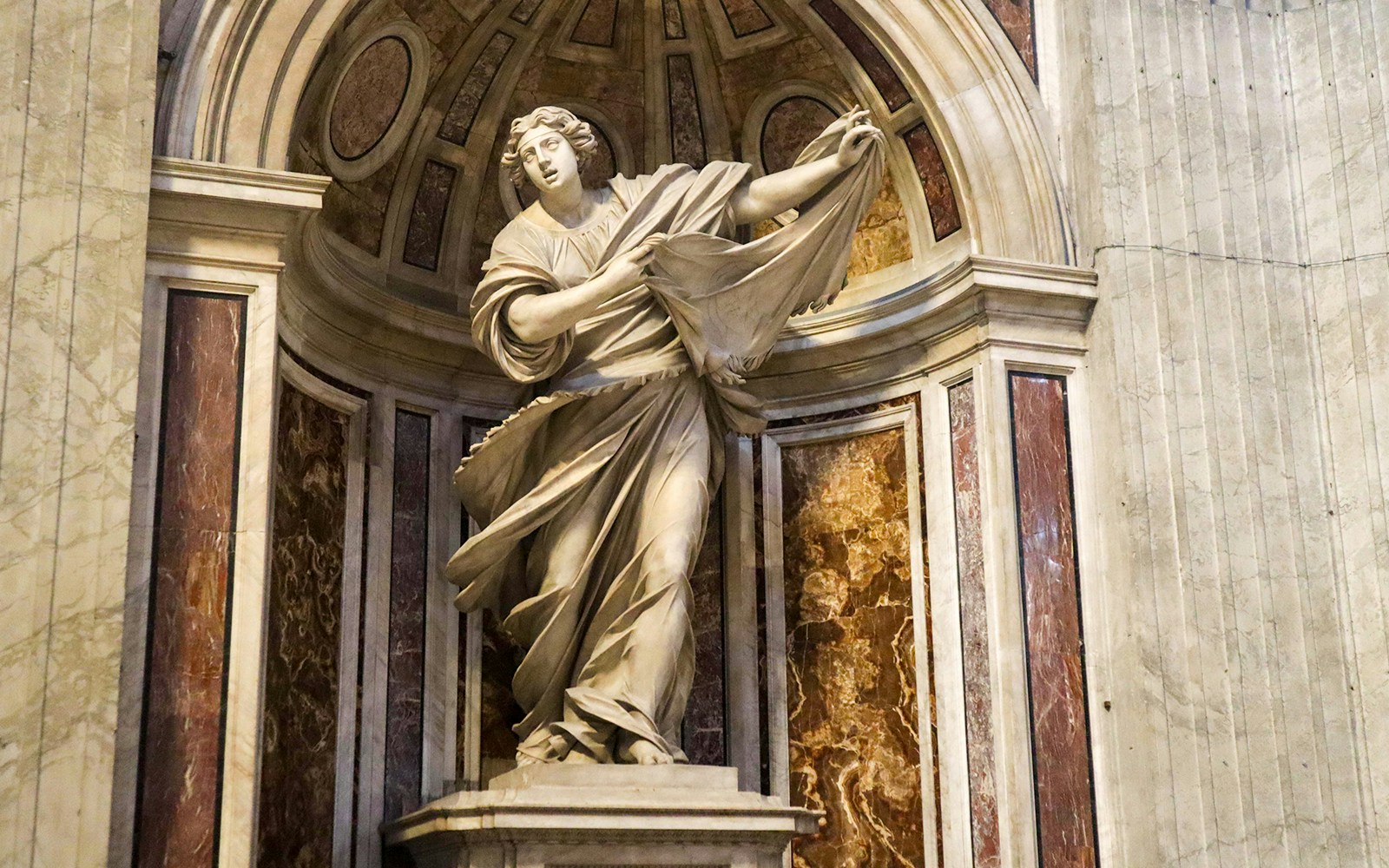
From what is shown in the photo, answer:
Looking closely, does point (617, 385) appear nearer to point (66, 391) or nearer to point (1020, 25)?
point (66, 391)

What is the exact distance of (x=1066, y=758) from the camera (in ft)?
21.9

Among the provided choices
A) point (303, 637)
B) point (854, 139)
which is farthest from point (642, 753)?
point (854, 139)

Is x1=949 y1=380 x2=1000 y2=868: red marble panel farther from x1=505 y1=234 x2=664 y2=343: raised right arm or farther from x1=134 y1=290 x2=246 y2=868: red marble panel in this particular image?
x1=134 y1=290 x2=246 y2=868: red marble panel

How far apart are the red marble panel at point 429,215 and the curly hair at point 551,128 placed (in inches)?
32.3

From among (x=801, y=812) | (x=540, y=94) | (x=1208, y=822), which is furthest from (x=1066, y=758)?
(x=540, y=94)

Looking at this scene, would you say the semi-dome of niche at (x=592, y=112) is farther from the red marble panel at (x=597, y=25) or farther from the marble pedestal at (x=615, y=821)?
the marble pedestal at (x=615, y=821)

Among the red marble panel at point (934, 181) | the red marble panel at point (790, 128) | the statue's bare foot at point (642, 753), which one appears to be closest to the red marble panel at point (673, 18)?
the red marble panel at point (790, 128)

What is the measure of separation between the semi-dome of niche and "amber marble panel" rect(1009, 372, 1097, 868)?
845mm

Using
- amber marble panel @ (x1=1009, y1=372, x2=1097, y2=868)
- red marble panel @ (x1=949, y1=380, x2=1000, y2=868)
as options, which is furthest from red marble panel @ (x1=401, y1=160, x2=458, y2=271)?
amber marble panel @ (x1=1009, y1=372, x2=1097, y2=868)

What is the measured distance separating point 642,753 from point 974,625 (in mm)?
1577

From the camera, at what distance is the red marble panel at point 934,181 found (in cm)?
735

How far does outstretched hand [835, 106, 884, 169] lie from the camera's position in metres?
6.55

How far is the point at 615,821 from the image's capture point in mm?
5695

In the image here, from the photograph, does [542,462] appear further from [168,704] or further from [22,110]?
[22,110]
